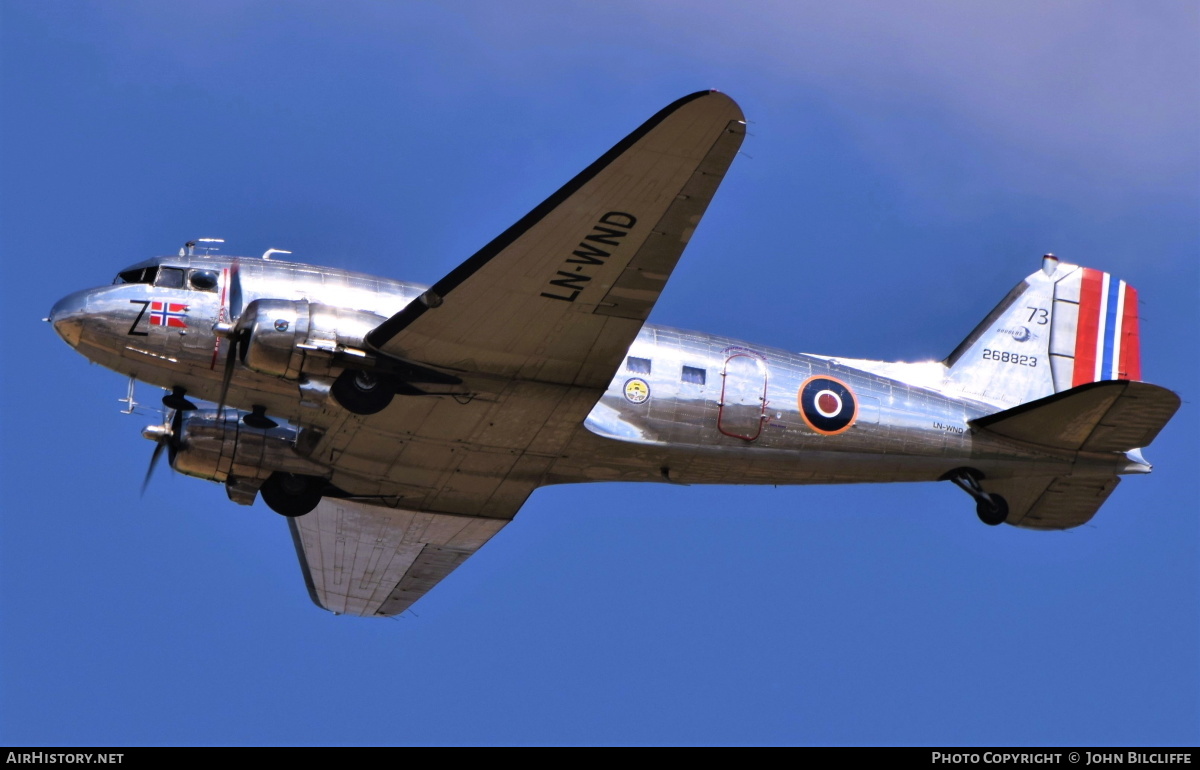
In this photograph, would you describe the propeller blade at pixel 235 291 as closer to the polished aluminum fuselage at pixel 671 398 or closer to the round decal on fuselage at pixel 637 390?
the polished aluminum fuselage at pixel 671 398

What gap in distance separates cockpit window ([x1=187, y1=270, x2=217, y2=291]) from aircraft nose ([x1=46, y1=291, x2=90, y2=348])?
136 cm

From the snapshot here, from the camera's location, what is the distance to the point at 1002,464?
20.6 meters

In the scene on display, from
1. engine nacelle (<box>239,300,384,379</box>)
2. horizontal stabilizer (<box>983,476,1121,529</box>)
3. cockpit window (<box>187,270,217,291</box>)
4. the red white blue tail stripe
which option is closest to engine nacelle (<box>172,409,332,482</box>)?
cockpit window (<box>187,270,217,291</box>)

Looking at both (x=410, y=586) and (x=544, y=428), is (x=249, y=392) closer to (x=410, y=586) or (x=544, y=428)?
(x=544, y=428)

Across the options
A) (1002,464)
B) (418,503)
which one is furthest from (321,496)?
(1002,464)

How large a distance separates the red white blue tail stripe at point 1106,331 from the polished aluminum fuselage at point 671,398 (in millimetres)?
3038

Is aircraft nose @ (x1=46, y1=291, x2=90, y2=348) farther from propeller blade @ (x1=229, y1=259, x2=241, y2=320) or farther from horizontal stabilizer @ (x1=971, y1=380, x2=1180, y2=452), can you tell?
horizontal stabilizer @ (x1=971, y1=380, x2=1180, y2=452)

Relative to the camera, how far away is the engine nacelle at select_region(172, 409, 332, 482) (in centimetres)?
1953

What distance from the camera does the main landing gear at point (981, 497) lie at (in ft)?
68.2

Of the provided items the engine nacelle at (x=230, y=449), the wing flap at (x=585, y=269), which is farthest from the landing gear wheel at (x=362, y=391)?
the engine nacelle at (x=230, y=449)

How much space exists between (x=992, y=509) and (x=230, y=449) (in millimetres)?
11137

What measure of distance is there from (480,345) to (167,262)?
14.5ft
